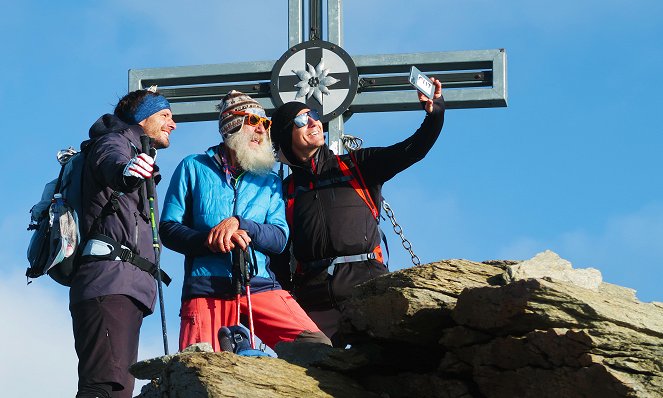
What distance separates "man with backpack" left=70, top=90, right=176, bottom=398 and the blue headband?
0.41 meters

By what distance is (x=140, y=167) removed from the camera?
24.1 feet

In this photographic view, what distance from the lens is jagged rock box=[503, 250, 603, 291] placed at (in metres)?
6.66

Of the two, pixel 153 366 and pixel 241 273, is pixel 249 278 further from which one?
pixel 153 366

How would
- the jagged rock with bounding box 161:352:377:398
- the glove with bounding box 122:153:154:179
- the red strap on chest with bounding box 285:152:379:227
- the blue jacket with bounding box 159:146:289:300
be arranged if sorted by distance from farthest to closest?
the red strap on chest with bounding box 285:152:379:227
the blue jacket with bounding box 159:146:289:300
the glove with bounding box 122:153:154:179
the jagged rock with bounding box 161:352:377:398

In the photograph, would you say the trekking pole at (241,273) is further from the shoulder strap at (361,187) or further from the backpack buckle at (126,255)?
the shoulder strap at (361,187)

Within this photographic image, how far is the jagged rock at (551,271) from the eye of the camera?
6664mm

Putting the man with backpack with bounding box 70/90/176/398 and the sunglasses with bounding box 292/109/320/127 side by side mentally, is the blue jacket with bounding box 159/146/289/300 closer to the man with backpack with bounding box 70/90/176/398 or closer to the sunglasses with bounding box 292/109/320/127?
the man with backpack with bounding box 70/90/176/398

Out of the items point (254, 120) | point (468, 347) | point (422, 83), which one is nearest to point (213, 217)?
point (254, 120)

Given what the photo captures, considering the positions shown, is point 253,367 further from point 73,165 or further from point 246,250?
point 73,165

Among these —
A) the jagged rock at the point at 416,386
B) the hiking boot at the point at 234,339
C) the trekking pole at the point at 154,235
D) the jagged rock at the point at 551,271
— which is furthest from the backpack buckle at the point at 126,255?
the jagged rock at the point at 551,271

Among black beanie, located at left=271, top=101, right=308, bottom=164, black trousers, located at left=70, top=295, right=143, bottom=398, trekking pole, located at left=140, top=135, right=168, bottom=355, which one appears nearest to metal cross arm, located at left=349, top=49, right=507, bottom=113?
black beanie, located at left=271, top=101, right=308, bottom=164

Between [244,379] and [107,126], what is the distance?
8.98 ft

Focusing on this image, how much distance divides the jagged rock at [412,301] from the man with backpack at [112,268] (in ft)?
4.71

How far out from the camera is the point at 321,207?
A: 8094 millimetres
